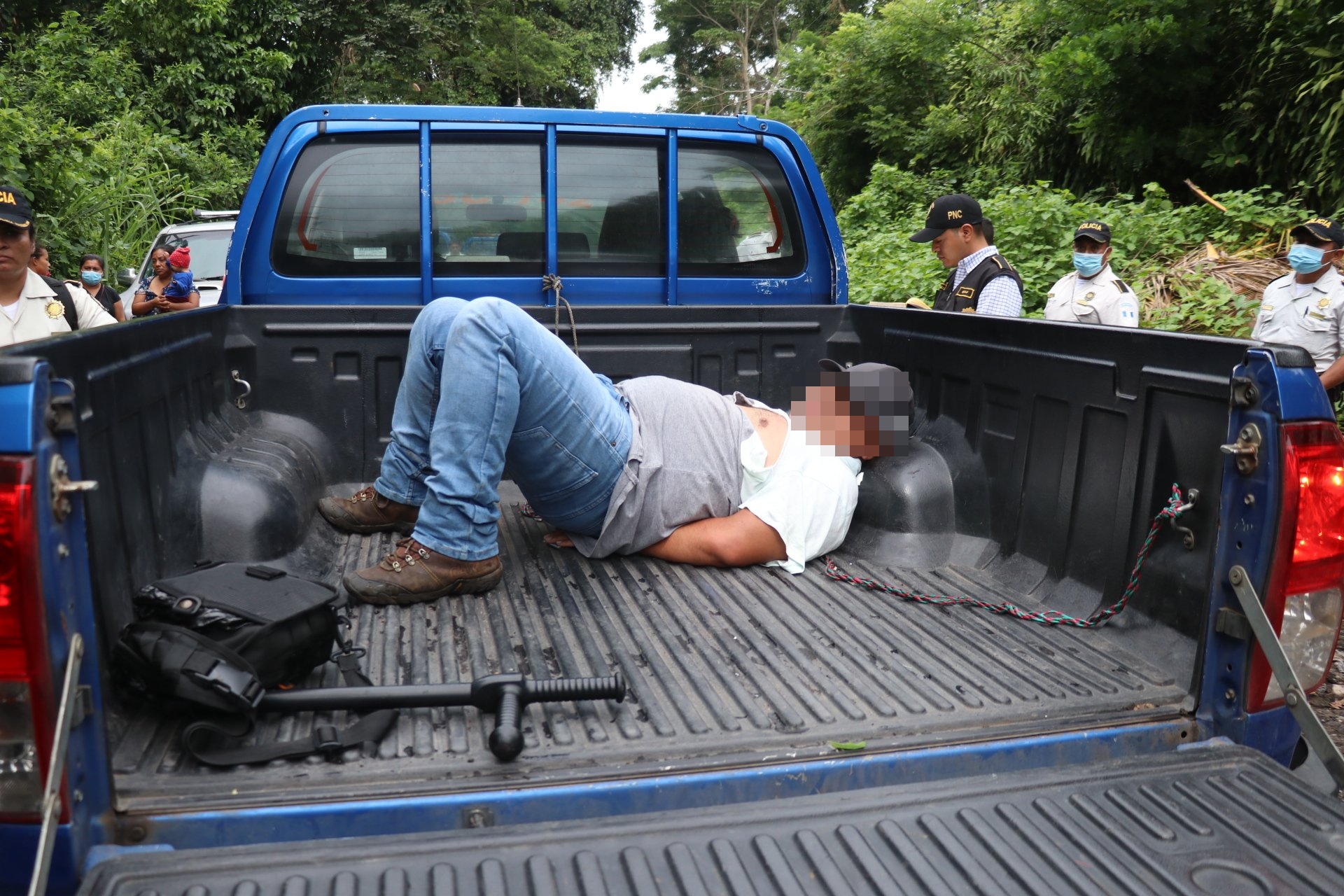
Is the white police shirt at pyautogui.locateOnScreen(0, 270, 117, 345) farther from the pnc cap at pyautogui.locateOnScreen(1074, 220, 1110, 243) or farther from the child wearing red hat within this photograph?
the pnc cap at pyautogui.locateOnScreen(1074, 220, 1110, 243)

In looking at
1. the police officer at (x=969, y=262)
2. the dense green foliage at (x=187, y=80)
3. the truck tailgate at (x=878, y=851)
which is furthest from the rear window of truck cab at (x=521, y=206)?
the dense green foliage at (x=187, y=80)

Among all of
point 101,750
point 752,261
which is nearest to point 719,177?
point 752,261

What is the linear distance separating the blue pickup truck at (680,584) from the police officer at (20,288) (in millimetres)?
1447

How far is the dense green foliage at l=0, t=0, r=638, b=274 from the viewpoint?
11.2 metres

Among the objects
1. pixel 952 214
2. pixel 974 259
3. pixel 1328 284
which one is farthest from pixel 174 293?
pixel 1328 284

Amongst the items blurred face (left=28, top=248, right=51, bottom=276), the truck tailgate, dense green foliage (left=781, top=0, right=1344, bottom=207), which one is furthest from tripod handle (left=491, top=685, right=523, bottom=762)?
dense green foliage (left=781, top=0, right=1344, bottom=207)

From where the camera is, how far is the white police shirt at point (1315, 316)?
5.44m

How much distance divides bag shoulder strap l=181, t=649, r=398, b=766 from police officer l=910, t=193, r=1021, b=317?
374 cm

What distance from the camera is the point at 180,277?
761cm

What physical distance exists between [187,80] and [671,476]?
17708 mm

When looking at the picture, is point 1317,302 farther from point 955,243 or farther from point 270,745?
point 270,745

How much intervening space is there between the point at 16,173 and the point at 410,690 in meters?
10.3

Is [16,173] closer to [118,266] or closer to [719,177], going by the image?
[118,266]

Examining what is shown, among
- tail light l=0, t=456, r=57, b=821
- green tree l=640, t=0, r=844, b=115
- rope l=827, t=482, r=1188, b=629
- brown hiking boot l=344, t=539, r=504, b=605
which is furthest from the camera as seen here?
green tree l=640, t=0, r=844, b=115
